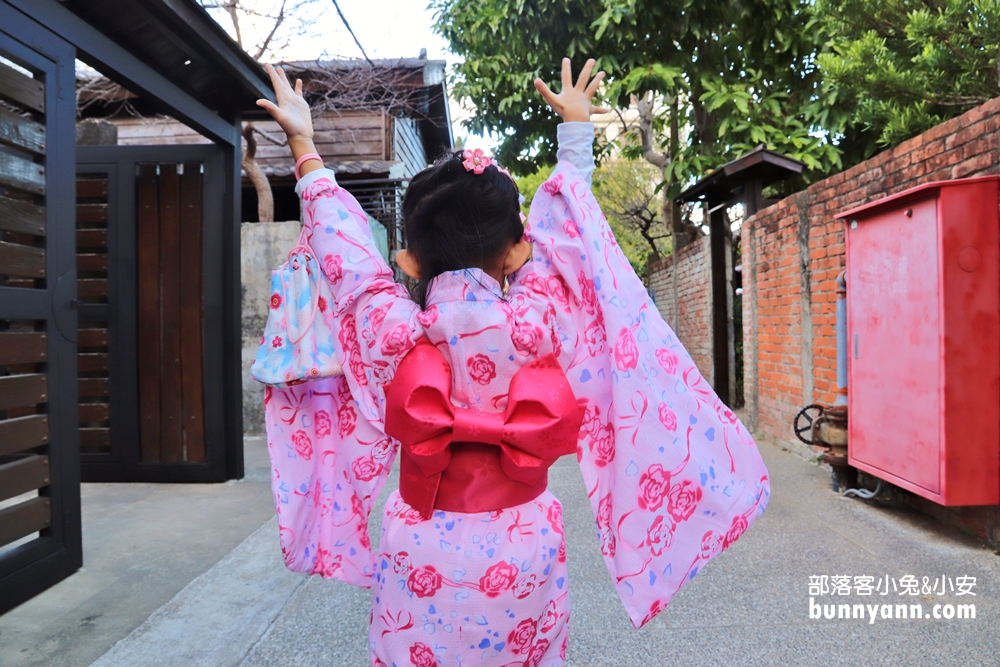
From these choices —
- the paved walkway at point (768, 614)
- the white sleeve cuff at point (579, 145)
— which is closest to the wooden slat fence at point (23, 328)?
the paved walkway at point (768, 614)

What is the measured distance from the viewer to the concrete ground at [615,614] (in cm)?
248

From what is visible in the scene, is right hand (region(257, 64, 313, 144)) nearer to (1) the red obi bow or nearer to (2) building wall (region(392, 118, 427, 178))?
(1) the red obi bow

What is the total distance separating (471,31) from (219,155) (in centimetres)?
636

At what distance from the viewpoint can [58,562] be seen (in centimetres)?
316

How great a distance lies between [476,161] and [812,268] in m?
4.81

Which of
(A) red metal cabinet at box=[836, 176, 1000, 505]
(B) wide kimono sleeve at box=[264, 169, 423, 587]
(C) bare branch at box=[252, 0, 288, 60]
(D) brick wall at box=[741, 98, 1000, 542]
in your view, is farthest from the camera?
(C) bare branch at box=[252, 0, 288, 60]

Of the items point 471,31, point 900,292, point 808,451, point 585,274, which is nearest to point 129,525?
point 585,274

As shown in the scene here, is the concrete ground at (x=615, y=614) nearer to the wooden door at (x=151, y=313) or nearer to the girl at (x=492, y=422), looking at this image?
the girl at (x=492, y=422)

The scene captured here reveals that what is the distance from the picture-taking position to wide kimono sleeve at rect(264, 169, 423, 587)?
1566 millimetres

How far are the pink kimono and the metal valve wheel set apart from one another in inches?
152

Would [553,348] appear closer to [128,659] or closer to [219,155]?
[128,659]

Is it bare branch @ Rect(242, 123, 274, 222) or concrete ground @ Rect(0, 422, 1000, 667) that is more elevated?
bare branch @ Rect(242, 123, 274, 222)

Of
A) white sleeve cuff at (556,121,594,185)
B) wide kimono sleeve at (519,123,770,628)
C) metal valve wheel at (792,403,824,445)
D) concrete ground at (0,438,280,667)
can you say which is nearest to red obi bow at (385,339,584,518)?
wide kimono sleeve at (519,123,770,628)

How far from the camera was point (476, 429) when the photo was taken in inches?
50.7
